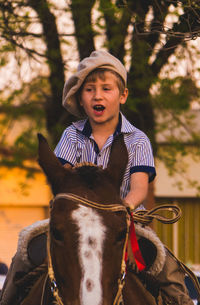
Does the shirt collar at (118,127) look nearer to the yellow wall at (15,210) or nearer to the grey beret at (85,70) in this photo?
the grey beret at (85,70)

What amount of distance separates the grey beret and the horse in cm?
88

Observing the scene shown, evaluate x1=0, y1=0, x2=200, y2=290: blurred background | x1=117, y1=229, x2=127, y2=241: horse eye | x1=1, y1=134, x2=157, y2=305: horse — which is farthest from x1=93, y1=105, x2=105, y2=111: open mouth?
x1=0, y1=0, x2=200, y2=290: blurred background

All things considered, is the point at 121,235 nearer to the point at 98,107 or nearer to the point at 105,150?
the point at 105,150

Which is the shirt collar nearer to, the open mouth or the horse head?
the open mouth

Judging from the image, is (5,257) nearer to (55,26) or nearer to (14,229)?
(14,229)

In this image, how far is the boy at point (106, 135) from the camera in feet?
13.9

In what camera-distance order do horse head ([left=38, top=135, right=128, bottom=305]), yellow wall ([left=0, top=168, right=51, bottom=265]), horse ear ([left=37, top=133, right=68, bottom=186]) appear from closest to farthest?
horse head ([left=38, top=135, right=128, bottom=305]) → horse ear ([left=37, top=133, right=68, bottom=186]) → yellow wall ([left=0, top=168, right=51, bottom=265])

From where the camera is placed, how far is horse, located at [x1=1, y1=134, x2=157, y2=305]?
313 cm

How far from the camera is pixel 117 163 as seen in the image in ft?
11.8

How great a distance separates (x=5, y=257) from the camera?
23828 millimetres

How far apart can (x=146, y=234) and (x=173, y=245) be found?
2054 centimetres

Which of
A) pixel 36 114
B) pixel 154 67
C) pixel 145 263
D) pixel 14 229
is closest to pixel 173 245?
pixel 14 229

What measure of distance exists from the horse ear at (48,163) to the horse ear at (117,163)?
0.93ft

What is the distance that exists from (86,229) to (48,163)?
502 mm
